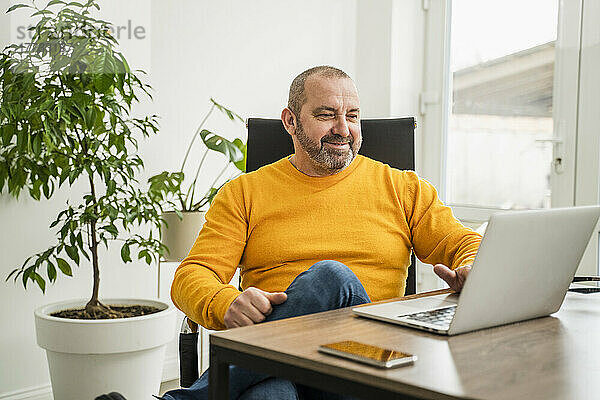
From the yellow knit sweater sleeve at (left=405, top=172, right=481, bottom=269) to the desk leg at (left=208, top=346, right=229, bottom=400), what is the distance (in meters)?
0.82

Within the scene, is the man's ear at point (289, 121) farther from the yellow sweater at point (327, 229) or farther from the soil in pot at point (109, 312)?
Answer: the soil in pot at point (109, 312)

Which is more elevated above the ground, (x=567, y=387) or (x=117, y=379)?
(x=567, y=387)

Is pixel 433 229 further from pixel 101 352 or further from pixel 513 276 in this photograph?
pixel 101 352

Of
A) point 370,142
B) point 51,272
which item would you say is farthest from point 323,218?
point 51,272

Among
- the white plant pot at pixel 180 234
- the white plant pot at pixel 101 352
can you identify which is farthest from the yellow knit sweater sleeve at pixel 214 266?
the white plant pot at pixel 180 234

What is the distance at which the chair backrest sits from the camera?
2.18m

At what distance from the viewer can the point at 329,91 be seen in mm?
1971

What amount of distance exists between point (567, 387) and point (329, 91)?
1.23m

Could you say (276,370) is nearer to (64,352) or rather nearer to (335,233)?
(335,233)

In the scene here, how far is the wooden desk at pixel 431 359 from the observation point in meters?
0.85

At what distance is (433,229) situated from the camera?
1892 mm

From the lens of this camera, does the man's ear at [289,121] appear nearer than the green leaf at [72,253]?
Yes

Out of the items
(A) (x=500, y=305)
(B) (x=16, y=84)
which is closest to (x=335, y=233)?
(A) (x=500, y=305)

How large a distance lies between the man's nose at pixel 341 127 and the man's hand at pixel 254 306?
2.25 ft
